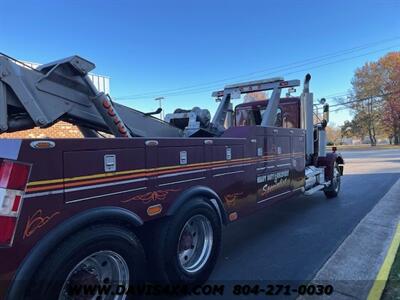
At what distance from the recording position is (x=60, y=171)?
2.53 metres

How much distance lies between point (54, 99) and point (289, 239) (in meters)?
4.02

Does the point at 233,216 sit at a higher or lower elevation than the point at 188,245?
higher

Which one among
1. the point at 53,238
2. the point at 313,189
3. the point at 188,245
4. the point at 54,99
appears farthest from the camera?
the point at 313,189

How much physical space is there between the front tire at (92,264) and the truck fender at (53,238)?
0.18 ft

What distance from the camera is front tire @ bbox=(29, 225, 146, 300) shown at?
239cm

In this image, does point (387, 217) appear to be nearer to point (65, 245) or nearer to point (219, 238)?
point (219, 238)

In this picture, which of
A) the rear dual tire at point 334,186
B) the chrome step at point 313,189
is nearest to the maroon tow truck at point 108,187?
the chrome step at point 313,189

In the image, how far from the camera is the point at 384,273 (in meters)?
4.05

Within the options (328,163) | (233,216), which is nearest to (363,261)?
(233,216)

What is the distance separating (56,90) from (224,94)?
166 inches

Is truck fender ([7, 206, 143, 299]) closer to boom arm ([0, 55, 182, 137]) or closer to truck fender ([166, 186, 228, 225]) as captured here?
truck fender ([166, 186, 228, 225])

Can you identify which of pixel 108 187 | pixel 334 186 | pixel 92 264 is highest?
pixel 108 187

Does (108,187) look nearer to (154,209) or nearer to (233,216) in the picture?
(154,209)

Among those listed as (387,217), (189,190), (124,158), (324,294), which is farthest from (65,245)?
(387,217)
